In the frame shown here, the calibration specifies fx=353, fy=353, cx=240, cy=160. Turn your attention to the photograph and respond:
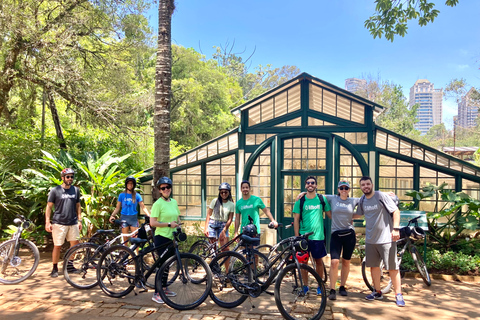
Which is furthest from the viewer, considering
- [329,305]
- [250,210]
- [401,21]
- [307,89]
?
[307,89]

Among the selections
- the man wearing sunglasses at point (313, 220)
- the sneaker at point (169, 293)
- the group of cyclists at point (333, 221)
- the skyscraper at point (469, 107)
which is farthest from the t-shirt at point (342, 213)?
the skyscraper at point (469, 107)

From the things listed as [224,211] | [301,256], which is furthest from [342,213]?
[224,211]

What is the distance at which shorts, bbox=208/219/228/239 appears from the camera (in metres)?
5.63

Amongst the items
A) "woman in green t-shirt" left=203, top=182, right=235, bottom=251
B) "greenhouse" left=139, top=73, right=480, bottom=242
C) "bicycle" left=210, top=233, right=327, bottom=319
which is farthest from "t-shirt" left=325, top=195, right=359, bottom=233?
"greenhouse" left=139, top=73, right=480, bottom=242

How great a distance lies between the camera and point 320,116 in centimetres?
873

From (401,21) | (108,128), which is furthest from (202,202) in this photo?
(401,21)

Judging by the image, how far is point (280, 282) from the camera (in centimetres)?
416

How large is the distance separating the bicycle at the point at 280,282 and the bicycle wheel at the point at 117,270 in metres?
1.20

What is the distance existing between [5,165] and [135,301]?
562cm

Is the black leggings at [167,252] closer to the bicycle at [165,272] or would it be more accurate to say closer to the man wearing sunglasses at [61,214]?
the bicycle at [165,272]

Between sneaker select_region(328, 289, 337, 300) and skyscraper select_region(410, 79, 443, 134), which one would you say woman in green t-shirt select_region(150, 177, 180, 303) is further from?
skyscraper select_region(410, 79, 443, 134)

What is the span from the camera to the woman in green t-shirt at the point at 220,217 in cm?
561

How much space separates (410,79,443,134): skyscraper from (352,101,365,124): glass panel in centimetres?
11467

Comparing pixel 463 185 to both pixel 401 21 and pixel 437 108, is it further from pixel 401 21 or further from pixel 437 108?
pixel 437 108
